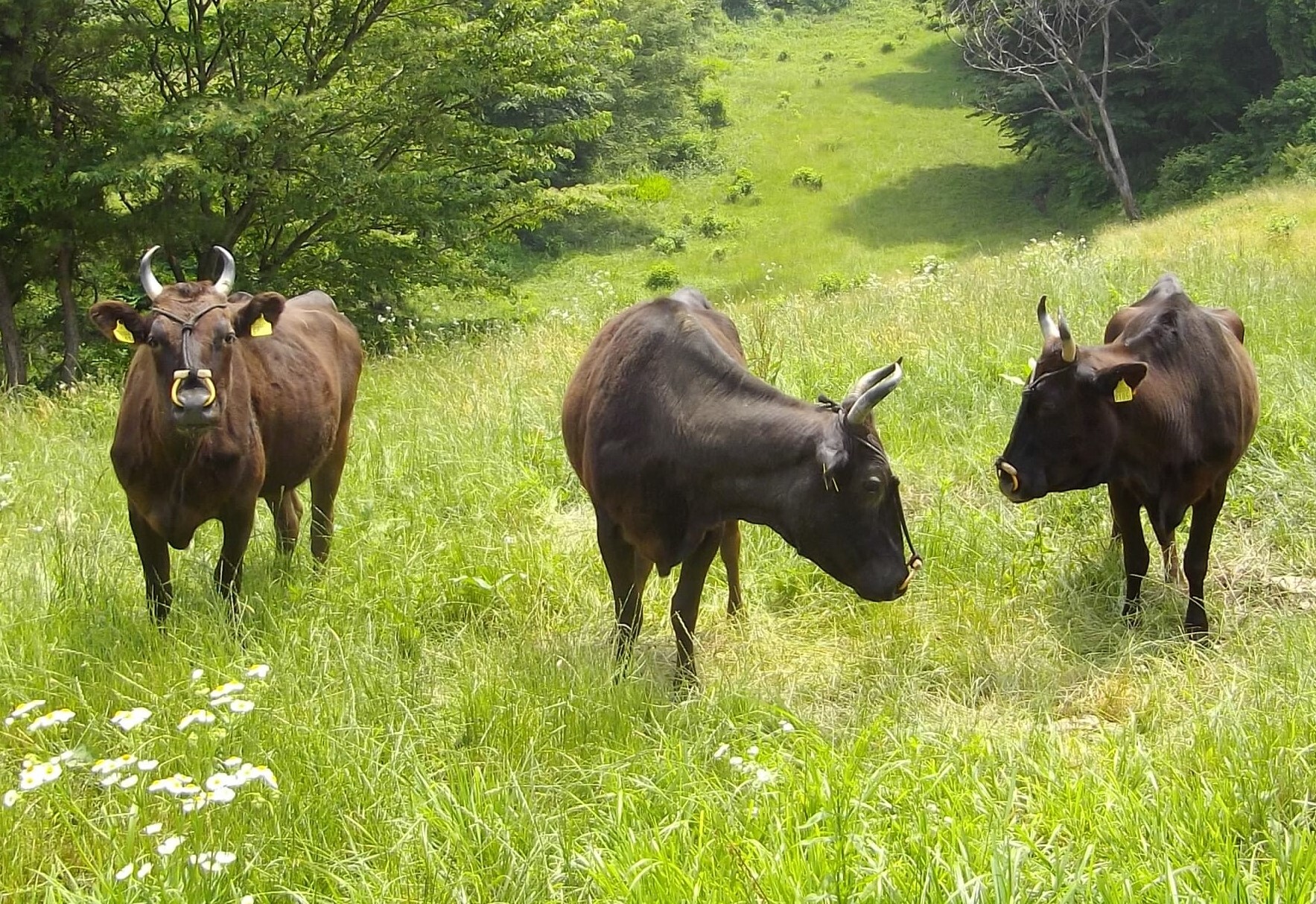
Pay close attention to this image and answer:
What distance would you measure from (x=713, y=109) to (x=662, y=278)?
17938 mm

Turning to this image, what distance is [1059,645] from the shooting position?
16.1 ft

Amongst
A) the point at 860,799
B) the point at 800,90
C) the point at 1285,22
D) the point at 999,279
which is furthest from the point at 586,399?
Result: the point at 800,90

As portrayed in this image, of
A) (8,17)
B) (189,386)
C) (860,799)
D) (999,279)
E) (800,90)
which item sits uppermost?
(8,17)

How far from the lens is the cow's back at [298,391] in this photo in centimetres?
559

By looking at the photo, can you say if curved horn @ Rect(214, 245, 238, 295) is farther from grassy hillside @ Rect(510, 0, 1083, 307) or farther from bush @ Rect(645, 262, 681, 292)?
bush @ Rect(645, 262, 681, 292)

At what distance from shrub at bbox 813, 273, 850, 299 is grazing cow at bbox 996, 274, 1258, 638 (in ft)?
49.7

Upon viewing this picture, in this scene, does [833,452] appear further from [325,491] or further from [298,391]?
[325,491]

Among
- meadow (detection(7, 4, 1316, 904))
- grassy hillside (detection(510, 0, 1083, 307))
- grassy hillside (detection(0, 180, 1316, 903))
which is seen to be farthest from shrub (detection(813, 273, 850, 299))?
grassy hillside (detection(0, 180, 1316, 903))

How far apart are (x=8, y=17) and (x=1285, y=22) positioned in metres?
28.5

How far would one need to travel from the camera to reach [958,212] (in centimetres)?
3173

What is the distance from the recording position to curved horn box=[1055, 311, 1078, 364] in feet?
16.0

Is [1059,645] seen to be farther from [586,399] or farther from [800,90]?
[800,90]

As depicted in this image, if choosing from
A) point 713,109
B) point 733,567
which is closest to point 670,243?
point 713,109

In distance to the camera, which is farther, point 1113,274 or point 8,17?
point 8,17
